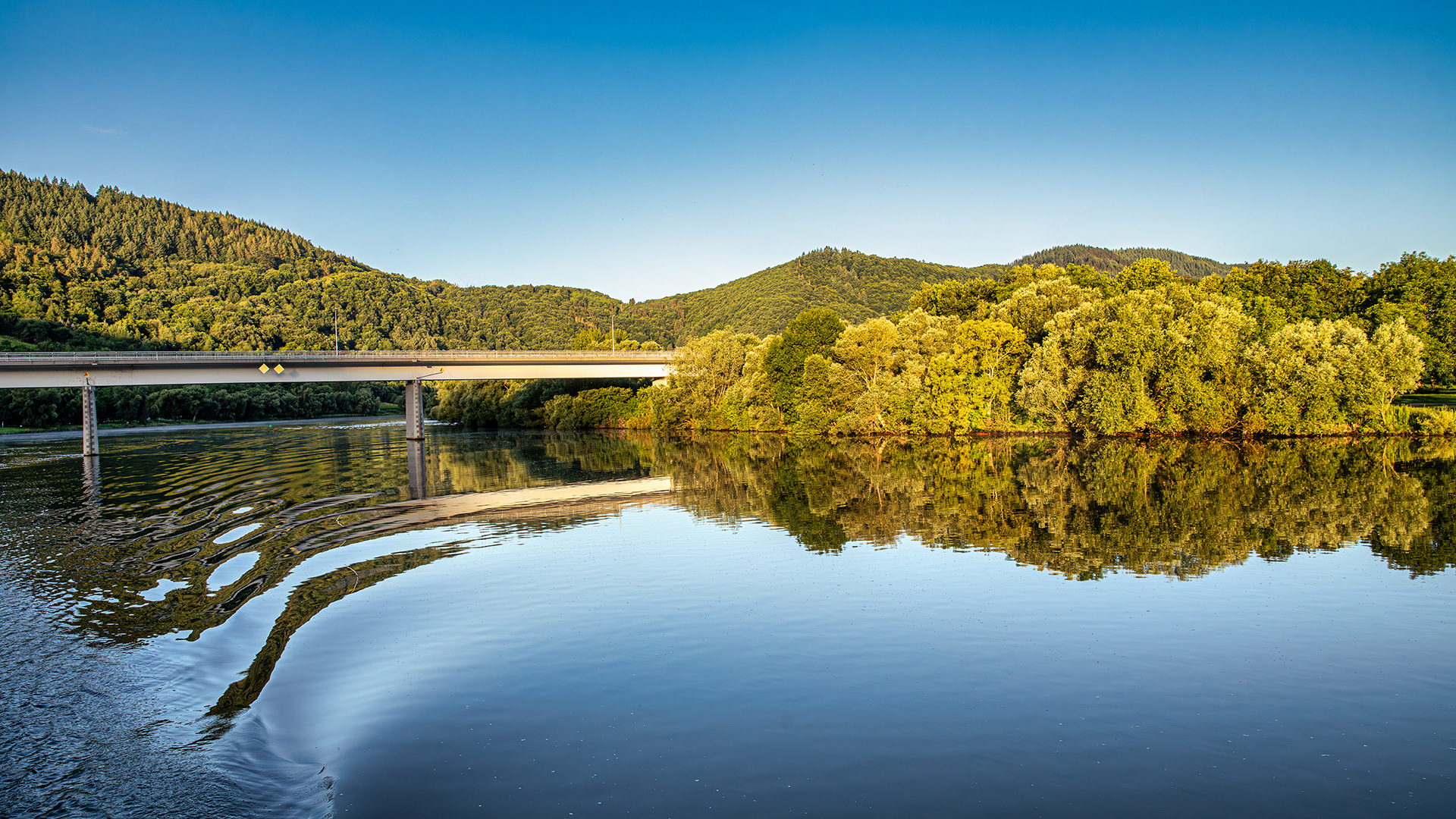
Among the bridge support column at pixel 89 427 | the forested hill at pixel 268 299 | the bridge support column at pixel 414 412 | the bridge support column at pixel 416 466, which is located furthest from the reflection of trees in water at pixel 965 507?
the forested hill at pixel 268 299

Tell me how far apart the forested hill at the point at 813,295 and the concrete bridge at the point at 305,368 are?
222ft

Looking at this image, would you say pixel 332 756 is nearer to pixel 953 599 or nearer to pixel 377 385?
pixel 953 599

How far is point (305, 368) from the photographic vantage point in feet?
233

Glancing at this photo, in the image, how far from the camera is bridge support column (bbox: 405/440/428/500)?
1558 inches

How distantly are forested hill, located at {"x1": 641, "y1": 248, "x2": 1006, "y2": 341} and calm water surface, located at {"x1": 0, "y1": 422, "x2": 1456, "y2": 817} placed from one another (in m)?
124

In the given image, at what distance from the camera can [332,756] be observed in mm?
10695

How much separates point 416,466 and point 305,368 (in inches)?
1027

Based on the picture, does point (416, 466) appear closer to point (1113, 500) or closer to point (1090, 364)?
point (1113, 500)

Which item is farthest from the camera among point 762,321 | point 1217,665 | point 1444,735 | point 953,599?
point 762,321

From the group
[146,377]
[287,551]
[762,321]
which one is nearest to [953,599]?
[287,551]

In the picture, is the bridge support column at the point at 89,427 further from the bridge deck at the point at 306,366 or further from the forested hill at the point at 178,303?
the forested hill at the point at 178,303

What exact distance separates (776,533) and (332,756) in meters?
17.1

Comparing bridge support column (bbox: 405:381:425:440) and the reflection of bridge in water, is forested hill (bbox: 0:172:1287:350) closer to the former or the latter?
bridge support column (bbox: 405:381:425:440)

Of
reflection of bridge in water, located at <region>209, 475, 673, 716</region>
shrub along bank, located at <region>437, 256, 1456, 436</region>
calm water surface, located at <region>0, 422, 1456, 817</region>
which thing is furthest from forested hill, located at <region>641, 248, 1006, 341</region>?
calm water surface, located at <region>0, 422, 1456, 817</region>
